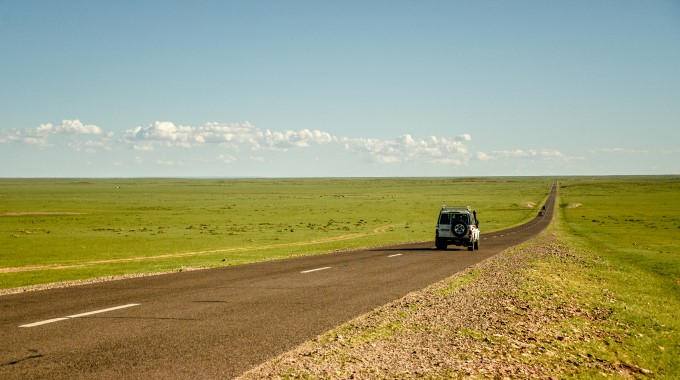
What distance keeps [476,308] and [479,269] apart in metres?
8.85

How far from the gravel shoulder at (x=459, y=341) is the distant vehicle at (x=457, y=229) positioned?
17.1m

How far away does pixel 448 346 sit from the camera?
31.2ft

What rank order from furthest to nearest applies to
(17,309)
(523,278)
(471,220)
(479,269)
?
(471,220)
(479,269)
(523,278)
(17,309)

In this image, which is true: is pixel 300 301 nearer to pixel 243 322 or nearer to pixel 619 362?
pixel 243 322

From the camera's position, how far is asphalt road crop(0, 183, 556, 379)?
819 cm

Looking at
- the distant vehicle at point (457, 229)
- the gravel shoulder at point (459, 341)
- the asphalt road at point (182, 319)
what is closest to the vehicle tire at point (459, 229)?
the distant vehicle at point (457, 229)

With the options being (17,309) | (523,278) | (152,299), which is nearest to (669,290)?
(523,278)

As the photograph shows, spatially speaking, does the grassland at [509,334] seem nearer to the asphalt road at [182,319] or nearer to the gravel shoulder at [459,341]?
the gravel shoulder at [459,341]

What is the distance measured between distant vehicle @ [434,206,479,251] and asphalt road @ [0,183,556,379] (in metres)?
12.2

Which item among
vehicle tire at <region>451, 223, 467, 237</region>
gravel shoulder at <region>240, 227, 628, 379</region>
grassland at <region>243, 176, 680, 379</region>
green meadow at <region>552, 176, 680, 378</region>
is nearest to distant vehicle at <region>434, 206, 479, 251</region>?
vehicle tire at <region>451, 223, 467, 237</region>

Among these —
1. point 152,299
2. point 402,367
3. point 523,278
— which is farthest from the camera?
point 523,278

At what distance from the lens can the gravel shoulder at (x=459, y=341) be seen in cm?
820

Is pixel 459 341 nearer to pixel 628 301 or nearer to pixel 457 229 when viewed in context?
pixel 628 301

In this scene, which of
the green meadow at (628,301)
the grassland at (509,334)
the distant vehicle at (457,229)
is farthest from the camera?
the distant vehicle at (457,229)
